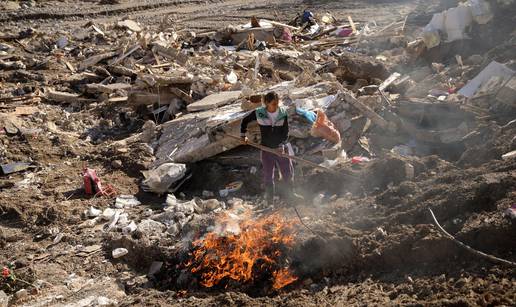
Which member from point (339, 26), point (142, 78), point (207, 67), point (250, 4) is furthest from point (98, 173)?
point (250, 4)

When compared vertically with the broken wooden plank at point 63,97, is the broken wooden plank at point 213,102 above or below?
above

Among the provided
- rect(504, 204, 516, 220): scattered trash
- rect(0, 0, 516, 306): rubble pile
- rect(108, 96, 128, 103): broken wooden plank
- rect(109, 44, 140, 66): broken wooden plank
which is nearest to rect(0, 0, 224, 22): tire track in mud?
rect(0, 0, 516, 306): rubble pile

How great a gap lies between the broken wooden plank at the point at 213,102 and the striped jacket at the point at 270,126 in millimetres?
2819

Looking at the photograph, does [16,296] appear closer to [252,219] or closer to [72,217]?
[72,217]

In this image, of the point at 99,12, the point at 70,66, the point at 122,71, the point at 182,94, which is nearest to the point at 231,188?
the point at 182,94

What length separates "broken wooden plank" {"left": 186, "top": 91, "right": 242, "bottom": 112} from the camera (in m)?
9.59

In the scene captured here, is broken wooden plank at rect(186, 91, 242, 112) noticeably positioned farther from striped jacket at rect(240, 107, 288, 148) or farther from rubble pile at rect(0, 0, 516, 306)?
striped jacket at rect(240, 107, 288, 148)

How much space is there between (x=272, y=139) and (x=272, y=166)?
0.44m

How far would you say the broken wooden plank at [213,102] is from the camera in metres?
9.59

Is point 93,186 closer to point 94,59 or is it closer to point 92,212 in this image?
point 92,212

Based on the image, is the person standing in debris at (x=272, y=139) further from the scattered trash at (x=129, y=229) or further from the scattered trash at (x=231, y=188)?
the scattered trash at (x=129, y=229)

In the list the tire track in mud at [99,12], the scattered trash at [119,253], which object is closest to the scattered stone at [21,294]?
the scattered trash at [119,253]

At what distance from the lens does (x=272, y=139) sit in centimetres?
679

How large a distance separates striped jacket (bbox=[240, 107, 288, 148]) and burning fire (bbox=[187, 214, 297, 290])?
1.19 meters
